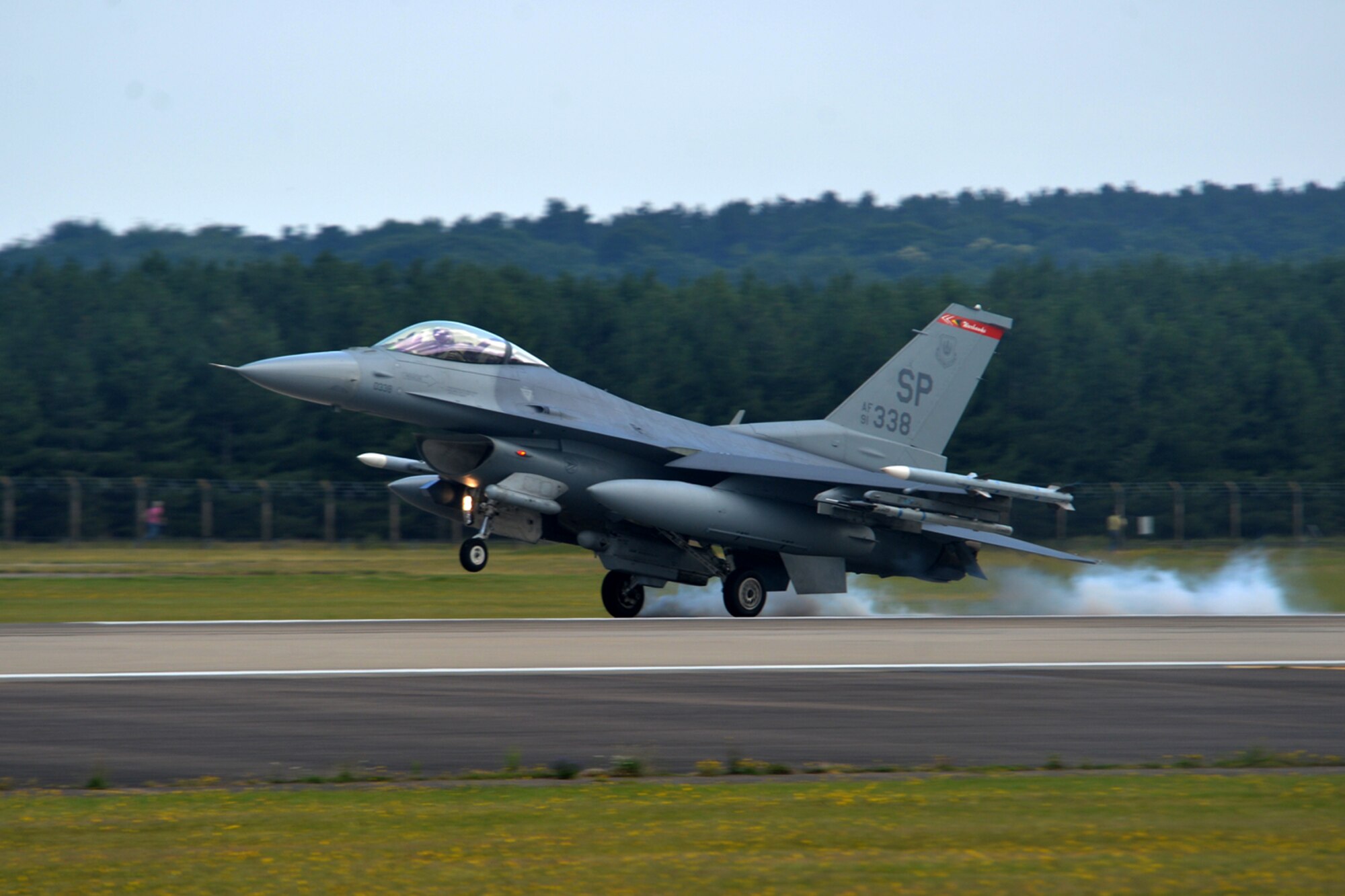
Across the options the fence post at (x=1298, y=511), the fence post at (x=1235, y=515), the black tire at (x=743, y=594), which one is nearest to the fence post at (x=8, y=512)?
the black tire at (x=743, y=594)

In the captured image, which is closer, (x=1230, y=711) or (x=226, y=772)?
(x=226, y=772)

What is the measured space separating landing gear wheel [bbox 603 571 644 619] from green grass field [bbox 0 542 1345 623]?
2.32ft

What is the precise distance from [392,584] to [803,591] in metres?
9.01

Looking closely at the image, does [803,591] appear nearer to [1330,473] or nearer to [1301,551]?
[1301,551]

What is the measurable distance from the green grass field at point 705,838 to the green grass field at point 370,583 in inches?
554

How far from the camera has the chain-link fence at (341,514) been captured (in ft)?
133

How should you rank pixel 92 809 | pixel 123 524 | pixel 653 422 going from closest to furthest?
pixel 92 809
pixel 653 422
pixel 123 524

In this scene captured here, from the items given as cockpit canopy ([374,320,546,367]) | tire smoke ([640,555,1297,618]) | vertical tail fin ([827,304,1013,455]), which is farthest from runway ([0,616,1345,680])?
vertical tail fin ([827,304,1013,455])

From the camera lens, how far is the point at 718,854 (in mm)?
6145

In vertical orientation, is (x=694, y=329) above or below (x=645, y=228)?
below

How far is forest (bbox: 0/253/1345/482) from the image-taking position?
2302 inches

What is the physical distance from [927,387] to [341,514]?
23223 mm

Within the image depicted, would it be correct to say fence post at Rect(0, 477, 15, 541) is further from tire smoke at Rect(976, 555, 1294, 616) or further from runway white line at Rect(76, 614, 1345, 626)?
tire smoke at Rect(976, 555, 1294, 616)

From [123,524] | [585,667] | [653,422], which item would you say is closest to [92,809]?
[585,667]
